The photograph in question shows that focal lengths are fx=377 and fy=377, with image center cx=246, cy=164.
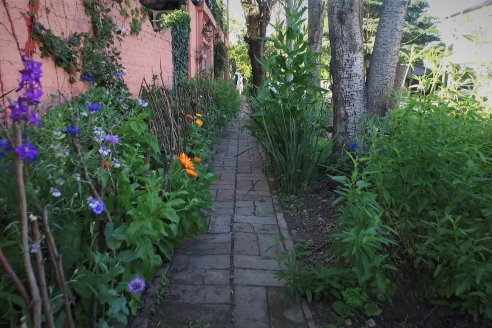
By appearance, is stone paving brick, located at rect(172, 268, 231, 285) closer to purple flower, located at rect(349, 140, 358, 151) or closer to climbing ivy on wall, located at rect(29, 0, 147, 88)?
purple flower, located at rect(349, 140, 358, 151)

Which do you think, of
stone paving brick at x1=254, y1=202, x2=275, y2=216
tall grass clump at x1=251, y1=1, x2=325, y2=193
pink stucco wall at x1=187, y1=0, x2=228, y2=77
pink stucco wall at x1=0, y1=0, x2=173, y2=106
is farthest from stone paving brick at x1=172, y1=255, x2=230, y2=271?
pink stucco wall at x1=187, y1=0, x2=228, y2=77

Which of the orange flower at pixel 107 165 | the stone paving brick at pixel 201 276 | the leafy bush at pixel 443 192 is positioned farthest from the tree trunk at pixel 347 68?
the orange flower at pixel 107 165

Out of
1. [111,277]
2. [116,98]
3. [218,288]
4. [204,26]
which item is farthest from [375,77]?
[204,26]

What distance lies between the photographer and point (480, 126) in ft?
6.74

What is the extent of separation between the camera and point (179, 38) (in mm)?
9609

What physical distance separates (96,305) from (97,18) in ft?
13.1

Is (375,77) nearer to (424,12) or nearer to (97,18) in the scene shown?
(97,18)

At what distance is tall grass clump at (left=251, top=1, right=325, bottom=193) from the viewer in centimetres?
405

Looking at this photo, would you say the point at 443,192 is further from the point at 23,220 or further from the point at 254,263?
the point at 23,220

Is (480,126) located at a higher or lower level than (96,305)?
higher

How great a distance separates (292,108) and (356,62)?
88 centimetres

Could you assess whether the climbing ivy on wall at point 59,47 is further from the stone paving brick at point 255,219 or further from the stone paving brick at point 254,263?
the stone paving brick at point 254,263

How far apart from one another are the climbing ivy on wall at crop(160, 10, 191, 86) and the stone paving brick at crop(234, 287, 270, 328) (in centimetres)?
699

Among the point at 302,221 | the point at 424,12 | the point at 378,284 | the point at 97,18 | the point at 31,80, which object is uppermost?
the point at 424,12
